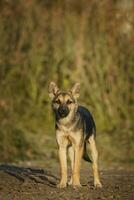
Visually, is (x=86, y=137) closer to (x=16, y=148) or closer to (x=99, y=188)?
(x=99, y=188)

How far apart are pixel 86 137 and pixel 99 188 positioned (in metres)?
0.91

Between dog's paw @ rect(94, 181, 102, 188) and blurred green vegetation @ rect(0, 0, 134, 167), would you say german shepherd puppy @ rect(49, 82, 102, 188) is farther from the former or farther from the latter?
blurred green vegetation @ rect(0, 0, 134, 167)

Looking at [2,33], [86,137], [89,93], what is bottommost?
[86,137]

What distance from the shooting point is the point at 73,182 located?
42.0 ft

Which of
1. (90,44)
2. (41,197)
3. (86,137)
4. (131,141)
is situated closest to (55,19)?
(90,44)

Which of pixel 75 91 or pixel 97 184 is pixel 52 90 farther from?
pixel 97 184

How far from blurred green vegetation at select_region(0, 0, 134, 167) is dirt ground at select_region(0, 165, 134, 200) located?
7466mm

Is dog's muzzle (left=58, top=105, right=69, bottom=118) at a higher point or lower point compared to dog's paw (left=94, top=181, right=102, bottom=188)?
higher

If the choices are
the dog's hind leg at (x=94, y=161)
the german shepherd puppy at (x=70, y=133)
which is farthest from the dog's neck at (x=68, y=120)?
the dog's hind leg at (x=94, y=161)

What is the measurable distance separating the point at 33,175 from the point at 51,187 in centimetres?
180

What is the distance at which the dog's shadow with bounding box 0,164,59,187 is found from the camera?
544 inches

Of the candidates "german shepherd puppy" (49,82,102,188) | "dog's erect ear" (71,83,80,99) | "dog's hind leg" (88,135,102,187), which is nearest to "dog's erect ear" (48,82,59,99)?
Result: "german shepherd puppy" (49,82,102,188)

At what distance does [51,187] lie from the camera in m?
12.9

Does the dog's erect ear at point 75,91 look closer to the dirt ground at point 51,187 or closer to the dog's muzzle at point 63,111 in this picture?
the dog's muzzle at point 63,111
